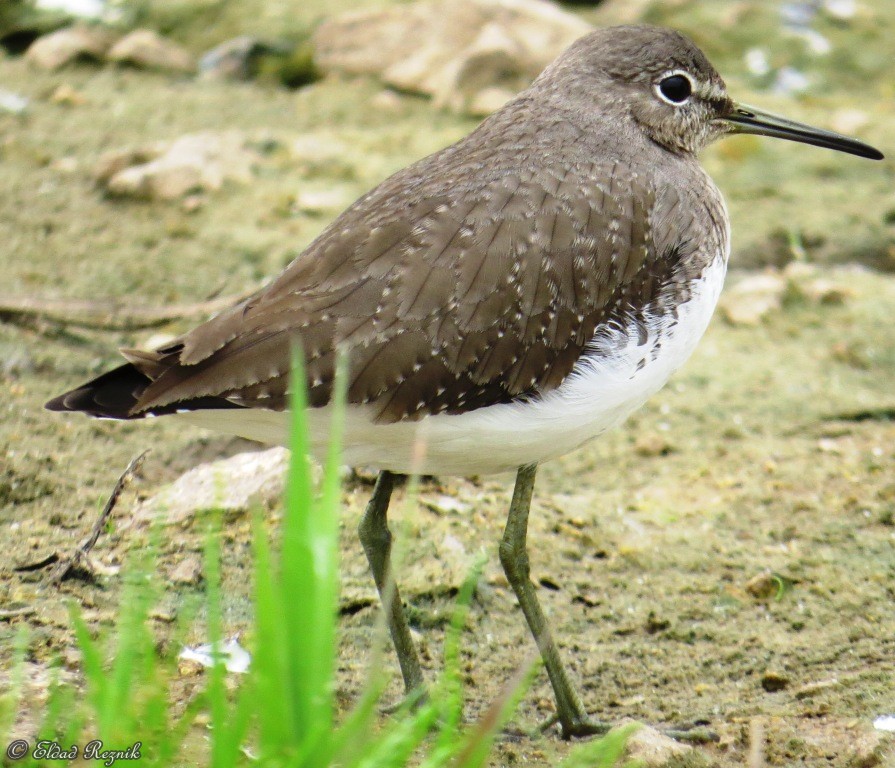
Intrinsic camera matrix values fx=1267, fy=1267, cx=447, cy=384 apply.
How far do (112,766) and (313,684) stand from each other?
0.54 metres

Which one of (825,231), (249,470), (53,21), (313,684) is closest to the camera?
(313,684)

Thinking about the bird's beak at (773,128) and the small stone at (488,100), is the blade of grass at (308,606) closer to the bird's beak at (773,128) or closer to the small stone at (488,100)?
the bird's beak at (773,128)

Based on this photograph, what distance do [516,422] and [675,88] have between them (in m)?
1.72

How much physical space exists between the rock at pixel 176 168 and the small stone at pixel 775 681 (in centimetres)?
458

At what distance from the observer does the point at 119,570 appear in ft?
15.1

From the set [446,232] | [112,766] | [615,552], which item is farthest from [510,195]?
[112,766]

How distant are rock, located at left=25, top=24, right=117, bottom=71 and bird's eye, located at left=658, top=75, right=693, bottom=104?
17.5 ft

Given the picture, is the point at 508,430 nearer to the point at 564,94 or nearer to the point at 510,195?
the point at 510,195

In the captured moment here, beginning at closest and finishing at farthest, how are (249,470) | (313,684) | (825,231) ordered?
(313,684) < (249,470) < (825,231)

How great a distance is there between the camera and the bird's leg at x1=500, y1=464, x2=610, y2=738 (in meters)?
4.30

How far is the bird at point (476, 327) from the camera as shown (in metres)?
3.96

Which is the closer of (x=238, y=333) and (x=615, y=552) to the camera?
(x=238, y=333)

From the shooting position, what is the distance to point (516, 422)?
412 cm
